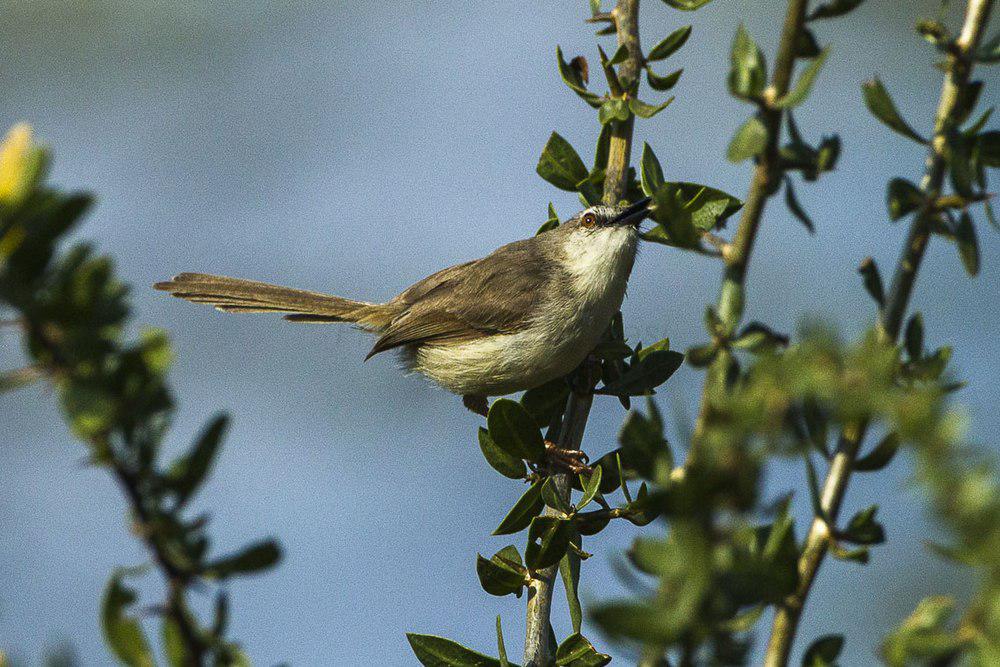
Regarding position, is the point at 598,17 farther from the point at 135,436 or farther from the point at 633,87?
the point at 135,436

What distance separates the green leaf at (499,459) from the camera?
5.78 feet

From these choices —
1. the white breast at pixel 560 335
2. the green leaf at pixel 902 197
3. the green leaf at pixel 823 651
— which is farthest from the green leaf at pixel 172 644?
the white breast at pixel 560 335

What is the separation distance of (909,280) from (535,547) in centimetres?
77

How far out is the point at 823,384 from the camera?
0.67 metres

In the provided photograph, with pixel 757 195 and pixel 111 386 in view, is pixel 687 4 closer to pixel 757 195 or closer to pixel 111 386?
pixel 757 195

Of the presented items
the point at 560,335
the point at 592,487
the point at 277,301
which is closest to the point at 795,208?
the point at 592,487

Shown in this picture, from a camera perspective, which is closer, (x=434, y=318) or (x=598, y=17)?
(x=598, y=17)

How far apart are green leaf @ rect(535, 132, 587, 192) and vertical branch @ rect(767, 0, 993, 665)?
1159 millimetres

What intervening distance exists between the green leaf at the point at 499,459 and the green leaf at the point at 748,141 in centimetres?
93

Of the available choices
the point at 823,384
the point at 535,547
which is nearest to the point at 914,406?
the point at 823,384

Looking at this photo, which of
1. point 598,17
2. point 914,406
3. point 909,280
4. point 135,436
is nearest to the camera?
point 914,406

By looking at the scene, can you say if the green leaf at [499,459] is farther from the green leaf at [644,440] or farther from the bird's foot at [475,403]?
the bird's foot at [475,403]

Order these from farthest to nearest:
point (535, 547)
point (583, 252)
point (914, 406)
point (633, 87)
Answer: point (583, 252) → point (633, 87) → point (535, 547) → point (914, 406)

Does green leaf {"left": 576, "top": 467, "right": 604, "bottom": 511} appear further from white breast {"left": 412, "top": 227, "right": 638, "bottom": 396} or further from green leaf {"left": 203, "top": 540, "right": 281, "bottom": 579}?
white breast {"left": 412, "top": 227, "right": 638, "bottom": 396}
